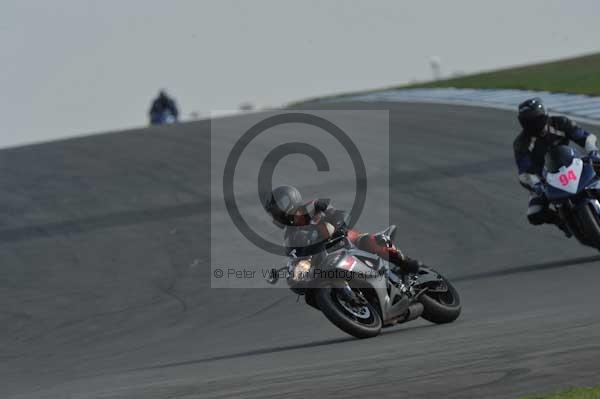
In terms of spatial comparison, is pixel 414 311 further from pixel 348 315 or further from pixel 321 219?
pixel 321 219

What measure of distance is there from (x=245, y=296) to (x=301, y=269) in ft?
12.9

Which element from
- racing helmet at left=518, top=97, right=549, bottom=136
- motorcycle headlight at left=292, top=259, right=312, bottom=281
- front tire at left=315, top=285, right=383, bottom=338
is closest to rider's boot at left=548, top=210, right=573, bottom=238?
racing helmet at left=518, top=97, right=549, bottom=136

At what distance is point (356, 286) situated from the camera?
8.84 meters

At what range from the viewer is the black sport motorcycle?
864 cm

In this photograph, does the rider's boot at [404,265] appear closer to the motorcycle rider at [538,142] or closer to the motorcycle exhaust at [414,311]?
the motorcycle exhaust at [414,311]

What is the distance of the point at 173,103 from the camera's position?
39.3 m

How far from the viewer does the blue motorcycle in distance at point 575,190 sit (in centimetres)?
1156

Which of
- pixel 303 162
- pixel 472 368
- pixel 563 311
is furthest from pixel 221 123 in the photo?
pixel 472 368

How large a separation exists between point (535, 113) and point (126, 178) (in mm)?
10425

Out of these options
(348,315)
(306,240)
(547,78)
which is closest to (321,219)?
(306,240)

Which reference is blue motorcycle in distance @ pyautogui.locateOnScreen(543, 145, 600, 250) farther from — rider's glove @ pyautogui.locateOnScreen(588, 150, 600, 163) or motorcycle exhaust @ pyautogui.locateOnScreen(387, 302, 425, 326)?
motorcycle exhaust @ pyautogui.locateOnScreen(387, 302, 425, 326)

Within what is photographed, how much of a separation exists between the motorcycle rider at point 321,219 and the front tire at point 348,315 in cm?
47

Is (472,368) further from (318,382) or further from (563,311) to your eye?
(563,311)

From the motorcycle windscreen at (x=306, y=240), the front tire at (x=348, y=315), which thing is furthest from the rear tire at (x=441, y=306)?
the motorcycle windscreen at (x=306, y=240)
